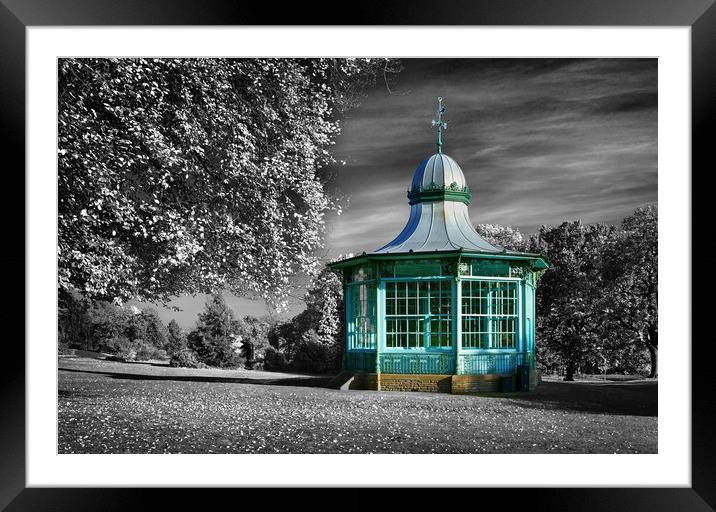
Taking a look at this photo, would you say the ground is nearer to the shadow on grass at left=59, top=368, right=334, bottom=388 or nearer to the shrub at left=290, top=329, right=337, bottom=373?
the shadow on grass at left=59, top=368, right=334, bottom=388

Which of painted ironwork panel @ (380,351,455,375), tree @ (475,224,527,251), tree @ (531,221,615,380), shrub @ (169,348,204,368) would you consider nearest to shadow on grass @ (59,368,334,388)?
shrub @ (169,348,204,368)

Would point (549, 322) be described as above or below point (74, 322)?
below

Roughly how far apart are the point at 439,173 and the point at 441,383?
4514mm

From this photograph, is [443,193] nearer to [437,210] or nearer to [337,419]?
[437,210]

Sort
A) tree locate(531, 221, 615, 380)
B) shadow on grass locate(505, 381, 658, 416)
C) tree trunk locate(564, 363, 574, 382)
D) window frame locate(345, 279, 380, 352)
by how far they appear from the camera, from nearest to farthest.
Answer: shadow on grass locate(505, 381, 658, 416) < window frame locate(345, 279, 380, 352) < tree locate(531, 221, 615, 380) < tree trunk locate(564, 363, 574, 382)

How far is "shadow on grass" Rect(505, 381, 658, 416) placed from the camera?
13.2 metres

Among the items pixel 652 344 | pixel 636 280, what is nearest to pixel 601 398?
pixel 652 344

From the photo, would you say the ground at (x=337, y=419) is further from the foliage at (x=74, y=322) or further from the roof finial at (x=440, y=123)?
the roof finial at (x=440, y=123)

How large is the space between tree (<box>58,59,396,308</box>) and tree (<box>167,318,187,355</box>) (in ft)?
4.68

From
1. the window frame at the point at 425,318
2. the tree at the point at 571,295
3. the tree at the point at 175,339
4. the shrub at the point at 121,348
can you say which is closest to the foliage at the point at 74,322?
the shrub at the point at 121,348
